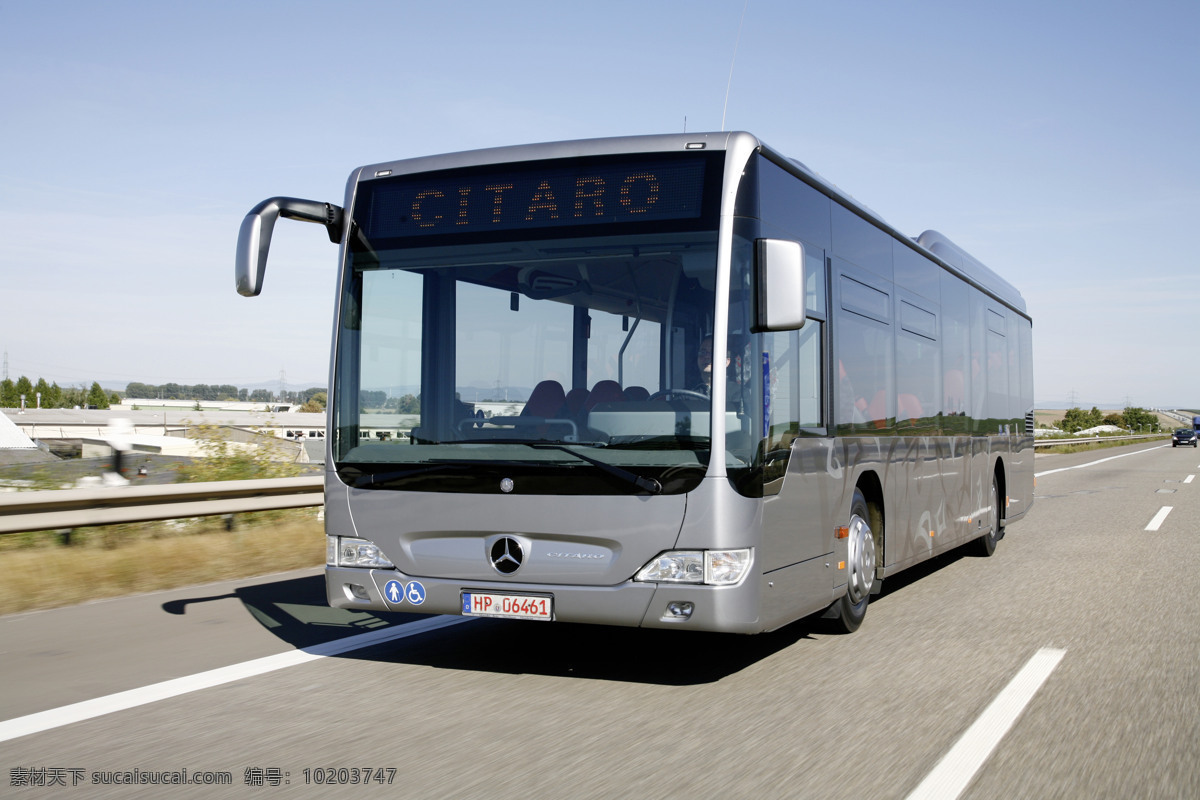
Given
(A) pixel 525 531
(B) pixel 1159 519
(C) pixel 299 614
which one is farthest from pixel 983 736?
(B) pixel 1159 519

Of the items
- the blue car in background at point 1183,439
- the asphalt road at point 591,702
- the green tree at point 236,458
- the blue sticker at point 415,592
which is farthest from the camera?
the blue car in background at point 1183,439

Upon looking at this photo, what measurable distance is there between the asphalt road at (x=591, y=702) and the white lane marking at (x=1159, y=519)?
23.7 feet

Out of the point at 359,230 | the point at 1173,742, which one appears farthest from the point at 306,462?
the point at 1173,742

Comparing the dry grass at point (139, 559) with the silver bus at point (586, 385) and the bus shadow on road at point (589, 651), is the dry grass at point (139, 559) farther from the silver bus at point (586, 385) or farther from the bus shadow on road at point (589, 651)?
the silver bus at point (586, 385)

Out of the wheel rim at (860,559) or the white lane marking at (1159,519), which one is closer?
the wheel rim at (860,559)

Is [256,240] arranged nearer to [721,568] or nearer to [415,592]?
[415,592]

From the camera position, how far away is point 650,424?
5.73 meters

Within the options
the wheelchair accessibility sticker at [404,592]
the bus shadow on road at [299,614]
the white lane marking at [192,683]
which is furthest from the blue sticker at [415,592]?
the bus shadow on road at [299,614]

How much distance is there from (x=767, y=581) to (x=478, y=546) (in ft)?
5.00

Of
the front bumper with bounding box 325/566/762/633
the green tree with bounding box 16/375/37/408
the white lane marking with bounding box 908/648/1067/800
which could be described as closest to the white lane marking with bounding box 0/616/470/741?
the front bumper with bounding box 325/566/762/633

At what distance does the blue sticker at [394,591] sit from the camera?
6.16 meters

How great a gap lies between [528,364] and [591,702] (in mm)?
1810

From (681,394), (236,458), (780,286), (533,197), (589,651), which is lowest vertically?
(589,651)

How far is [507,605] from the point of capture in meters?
5.88
